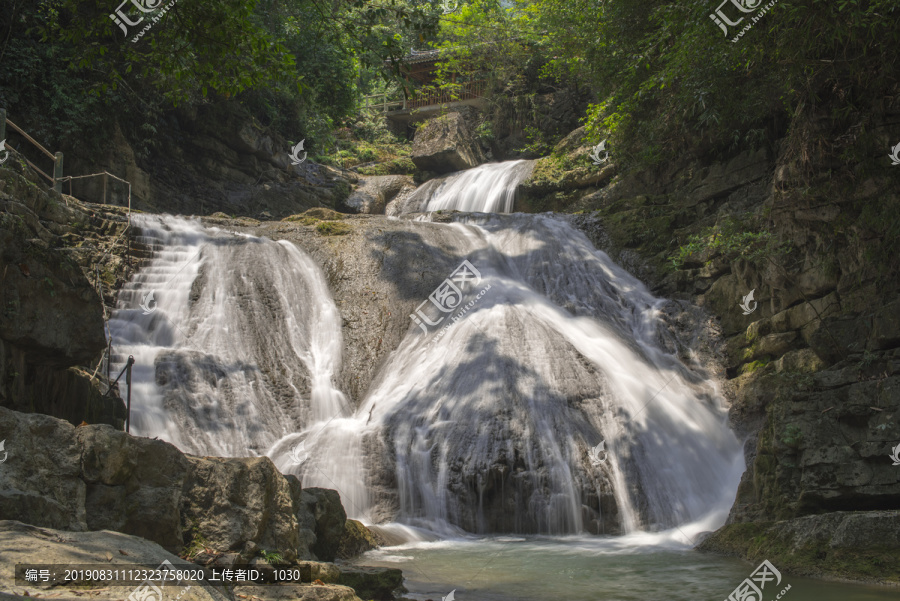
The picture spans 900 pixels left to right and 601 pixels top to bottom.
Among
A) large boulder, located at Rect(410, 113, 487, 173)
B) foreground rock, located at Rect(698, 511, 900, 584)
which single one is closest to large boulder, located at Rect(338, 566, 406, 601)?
foreground rock, located at Rect(698, 511, 900, 584)

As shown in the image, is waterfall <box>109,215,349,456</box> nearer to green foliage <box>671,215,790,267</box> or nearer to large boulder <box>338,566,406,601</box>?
large boulder <box>338,566,406,601</box>

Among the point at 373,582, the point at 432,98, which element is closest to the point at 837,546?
the point at 373,582

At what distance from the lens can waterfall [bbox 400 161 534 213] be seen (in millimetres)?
20906

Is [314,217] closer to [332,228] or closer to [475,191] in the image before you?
[332,228]

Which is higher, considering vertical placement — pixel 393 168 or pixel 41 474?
pixel 393 168

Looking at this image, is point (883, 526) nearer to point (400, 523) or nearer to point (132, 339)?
point (400, 523)

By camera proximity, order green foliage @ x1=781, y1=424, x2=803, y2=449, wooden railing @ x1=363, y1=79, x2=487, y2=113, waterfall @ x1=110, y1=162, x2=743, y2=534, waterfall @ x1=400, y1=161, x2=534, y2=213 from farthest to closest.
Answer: wooden railing @ x1=363, y1=79, x2=487, y2=113 < waterfall @ x1=400, y1=161, x2=534, y2=213 < waterfall @ x1=110, y1=162, x2=743, y2=534 < green foliage @ x1=781, y1=424, x2=803, y2=449

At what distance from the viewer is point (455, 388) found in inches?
417

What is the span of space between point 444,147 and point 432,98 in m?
Answer: 8.24

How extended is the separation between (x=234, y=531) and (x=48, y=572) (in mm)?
1765

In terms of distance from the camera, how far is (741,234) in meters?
11.1

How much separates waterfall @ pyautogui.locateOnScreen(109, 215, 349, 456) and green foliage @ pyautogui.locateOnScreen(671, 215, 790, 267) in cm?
699

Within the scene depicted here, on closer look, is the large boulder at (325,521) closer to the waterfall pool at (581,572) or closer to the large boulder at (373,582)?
the waterfall pool at (581,572)

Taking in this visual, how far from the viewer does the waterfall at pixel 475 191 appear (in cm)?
2091
